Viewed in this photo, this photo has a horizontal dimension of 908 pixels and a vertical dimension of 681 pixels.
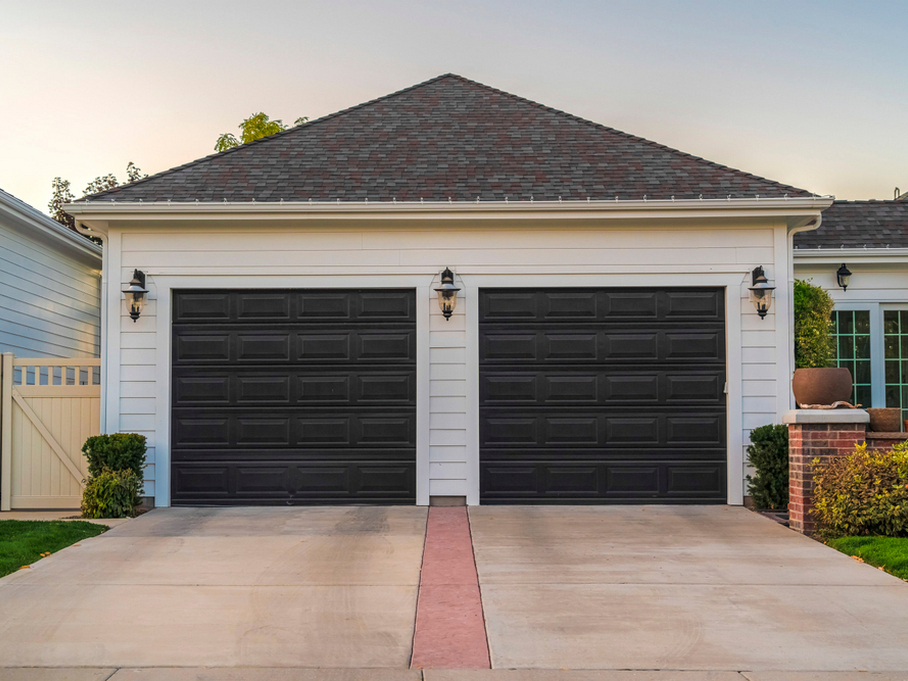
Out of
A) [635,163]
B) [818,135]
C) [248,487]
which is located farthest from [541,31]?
[248,487]

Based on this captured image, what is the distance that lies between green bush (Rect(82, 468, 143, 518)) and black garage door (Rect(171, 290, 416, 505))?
2.38ft

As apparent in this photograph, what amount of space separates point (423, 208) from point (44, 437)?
17.4 feet

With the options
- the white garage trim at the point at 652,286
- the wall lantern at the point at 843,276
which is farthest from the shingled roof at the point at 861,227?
the white garage trim at the point at 652,286

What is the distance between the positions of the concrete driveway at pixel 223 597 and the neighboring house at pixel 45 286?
4.99 metres

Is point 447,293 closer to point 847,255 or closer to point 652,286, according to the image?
point 652,286

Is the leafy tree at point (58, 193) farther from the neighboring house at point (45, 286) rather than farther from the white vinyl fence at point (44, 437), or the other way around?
the white vinyl fence at point (44, 437)

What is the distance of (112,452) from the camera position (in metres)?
8.81

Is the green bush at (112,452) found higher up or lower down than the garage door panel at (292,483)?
higher up

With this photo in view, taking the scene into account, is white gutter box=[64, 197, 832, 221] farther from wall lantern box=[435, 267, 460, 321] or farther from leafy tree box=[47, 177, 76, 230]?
leafy tree box=[47, 177, 76, 230]

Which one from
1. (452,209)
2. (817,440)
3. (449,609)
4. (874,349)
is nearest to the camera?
(449,609)

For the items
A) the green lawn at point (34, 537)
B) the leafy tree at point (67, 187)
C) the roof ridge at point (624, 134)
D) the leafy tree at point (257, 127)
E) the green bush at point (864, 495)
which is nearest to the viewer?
the green lawn at point (34, 537)

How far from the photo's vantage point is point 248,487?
945cm

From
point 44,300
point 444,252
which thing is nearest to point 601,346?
point 444,252

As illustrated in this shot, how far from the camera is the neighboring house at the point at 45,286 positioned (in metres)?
11.3
